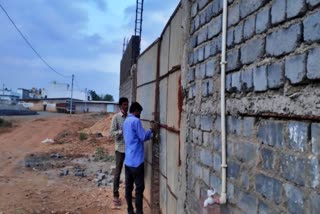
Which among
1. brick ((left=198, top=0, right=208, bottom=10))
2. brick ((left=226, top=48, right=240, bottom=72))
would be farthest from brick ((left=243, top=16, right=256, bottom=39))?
brick ((left=198, top=0, right=208, bottom=10))

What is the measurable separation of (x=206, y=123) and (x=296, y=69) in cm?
142

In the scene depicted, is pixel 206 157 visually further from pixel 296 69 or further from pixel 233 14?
pixel 296 69

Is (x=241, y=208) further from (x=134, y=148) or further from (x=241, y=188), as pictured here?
(x=134, y=148)

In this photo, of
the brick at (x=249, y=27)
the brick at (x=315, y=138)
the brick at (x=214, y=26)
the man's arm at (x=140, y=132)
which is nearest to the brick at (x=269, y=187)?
the brick at (x=315, y=138)

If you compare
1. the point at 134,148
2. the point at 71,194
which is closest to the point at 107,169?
the point at 71,194

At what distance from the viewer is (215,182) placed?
2955mm

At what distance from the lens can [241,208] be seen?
245 cm

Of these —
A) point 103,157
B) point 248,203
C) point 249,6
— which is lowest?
point 103,157

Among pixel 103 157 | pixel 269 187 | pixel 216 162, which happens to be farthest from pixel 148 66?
pixel 103 157

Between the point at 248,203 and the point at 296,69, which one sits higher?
the point at 296,69

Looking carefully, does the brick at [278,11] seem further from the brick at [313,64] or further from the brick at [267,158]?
the brick at [267,158]

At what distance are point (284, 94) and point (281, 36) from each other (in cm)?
28

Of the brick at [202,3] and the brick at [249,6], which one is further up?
the brick at [202,3]

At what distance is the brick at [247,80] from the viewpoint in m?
2.32
